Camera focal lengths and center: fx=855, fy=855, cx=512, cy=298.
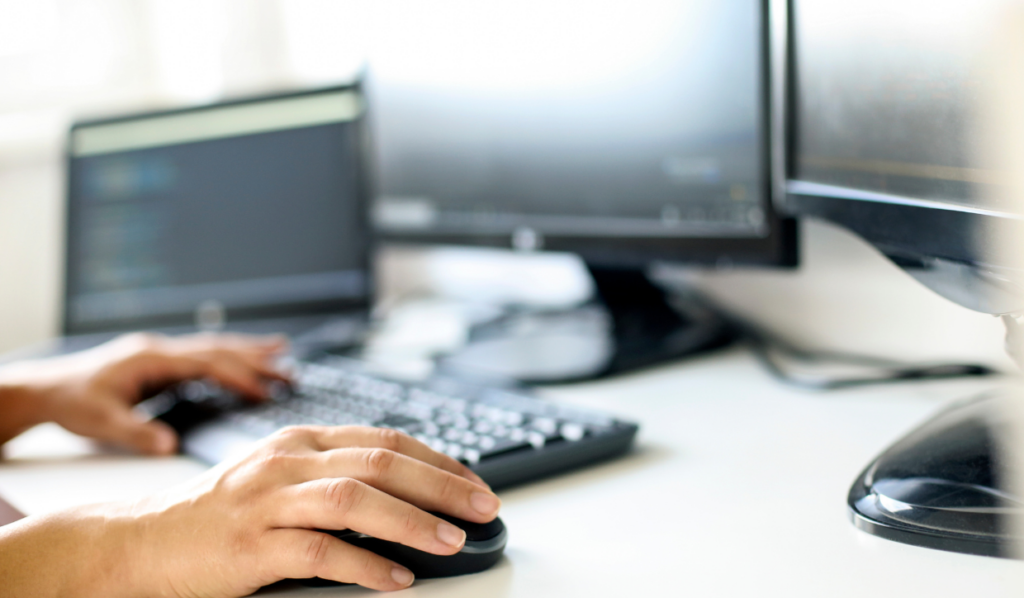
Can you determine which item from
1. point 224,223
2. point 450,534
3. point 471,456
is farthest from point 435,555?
point 224,223

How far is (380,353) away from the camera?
3.12 ft

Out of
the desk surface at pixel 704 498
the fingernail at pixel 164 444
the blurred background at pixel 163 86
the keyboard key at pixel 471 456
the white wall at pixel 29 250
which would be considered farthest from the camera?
the white wall at pixel 29 250

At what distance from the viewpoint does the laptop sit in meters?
1.14

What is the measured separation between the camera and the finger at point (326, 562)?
0.38m

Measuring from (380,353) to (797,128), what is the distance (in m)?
0.52

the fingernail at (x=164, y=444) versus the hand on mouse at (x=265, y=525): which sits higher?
the hand on mouse at (x=265, y=525)

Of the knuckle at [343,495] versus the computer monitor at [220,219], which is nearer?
the knuckle at [343,495]

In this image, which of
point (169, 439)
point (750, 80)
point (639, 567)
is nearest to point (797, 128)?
point (750, 80)

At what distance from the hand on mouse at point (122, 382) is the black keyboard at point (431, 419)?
0.02 metres

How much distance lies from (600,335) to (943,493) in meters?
0.51

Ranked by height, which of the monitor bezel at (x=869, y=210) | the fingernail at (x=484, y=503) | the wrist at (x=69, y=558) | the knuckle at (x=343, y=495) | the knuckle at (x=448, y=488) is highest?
the monitor bezel at (x=869, y=210)

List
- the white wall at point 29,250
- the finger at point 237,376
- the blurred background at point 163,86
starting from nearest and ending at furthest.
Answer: the finger at point 237,376 → the blurred background at point 163,86 → the white wall at point 29,250

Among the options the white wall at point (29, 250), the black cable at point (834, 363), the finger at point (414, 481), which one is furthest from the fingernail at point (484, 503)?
the white wall at point (29, 250)

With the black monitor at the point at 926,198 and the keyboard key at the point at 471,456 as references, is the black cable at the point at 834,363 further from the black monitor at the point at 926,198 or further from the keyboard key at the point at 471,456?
the keyboard key at the point at 471,456
